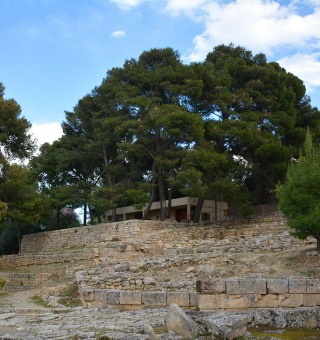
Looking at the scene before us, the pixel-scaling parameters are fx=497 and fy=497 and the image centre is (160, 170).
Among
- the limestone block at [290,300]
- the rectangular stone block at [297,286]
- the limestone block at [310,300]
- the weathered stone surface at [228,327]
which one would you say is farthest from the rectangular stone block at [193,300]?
the weathered stone surface at [228,327]

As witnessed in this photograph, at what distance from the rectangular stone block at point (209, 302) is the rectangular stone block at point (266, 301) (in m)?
0.81

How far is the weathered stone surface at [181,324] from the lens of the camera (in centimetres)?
713

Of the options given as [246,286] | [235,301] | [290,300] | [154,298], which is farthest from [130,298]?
[290,300]

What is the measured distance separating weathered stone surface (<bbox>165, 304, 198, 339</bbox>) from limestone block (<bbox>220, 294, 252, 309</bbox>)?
2.91m

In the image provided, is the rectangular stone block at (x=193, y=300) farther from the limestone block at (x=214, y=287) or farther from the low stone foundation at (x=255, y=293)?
the limestone block at (x=214, y=287)

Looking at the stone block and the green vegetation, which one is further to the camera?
the green vegetation

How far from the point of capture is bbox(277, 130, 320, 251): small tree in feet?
49.6

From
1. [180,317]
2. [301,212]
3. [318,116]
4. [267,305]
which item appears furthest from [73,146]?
[180,317]

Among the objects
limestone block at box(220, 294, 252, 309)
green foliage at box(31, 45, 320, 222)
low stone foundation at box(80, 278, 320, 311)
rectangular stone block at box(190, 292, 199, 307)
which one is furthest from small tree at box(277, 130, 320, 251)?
green foliage at box(31, 45, 320, 222)

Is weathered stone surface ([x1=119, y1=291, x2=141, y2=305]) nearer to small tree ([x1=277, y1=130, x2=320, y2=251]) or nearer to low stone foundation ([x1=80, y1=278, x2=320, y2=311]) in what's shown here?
low stone foundation ([x1=80, y1=278, x2=320, y2=311])

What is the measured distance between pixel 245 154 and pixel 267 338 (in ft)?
78.9

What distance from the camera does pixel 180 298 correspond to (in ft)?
36.6

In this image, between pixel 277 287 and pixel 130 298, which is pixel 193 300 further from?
pixel 277 287

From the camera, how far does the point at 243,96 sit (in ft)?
98.9
